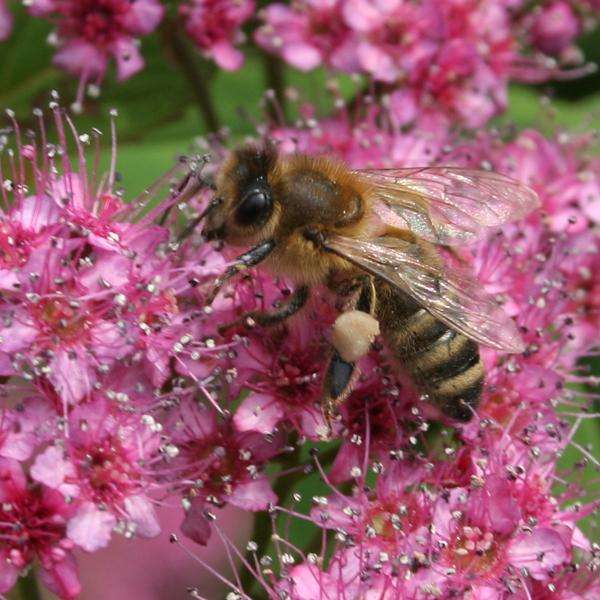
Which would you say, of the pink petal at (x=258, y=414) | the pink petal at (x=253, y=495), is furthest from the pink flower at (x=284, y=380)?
the pink petal at (x=253, y=495)

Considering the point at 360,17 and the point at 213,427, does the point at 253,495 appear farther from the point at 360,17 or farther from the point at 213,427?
the point at 360,17

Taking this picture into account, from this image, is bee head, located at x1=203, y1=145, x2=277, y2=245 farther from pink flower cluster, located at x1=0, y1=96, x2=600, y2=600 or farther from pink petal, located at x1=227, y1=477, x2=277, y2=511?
pink petal, located at x1=227, y1=477, x2=277, y2=511

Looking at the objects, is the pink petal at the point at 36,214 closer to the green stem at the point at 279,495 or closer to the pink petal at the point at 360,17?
the green stem at the point at 279,495

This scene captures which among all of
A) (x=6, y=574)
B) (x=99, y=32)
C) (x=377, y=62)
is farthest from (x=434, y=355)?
(x=99, y=32)

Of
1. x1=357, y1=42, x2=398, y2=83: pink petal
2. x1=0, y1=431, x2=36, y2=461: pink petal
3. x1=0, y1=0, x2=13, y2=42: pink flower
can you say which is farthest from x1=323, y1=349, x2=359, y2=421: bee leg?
x1=0, y1=0, x2=13, y2=42: pink flower

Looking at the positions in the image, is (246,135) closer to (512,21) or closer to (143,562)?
(512,21)

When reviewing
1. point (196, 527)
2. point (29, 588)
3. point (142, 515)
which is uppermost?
point (142, 515)
